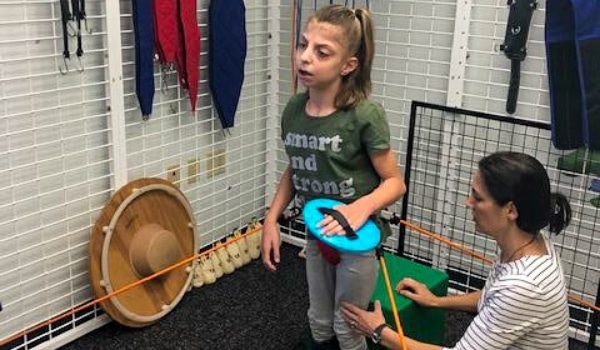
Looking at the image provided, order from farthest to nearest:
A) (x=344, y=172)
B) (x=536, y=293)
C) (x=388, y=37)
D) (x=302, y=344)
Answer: (x=388, y=37) < (x=302, y=344) < (x=344, y=172) < (x=536, y=293)

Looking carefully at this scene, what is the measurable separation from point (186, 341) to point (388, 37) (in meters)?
1.49

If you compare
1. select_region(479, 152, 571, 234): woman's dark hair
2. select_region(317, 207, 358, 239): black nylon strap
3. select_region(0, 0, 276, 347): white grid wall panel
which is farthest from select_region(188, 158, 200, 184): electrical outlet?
select_region(479, 152, 571, 234): woman's dark hair

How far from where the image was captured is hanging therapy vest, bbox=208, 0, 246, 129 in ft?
9.12

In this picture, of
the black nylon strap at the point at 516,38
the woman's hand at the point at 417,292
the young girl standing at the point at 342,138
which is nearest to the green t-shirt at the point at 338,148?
the young girl standing at the point at 342,138

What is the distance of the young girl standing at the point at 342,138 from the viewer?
6.04 ft

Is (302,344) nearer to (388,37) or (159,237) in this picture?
(159,237)

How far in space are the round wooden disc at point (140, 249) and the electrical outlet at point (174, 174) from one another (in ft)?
0.39

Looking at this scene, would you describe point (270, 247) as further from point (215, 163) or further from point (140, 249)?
point (215, 163)

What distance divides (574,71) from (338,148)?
1.04m

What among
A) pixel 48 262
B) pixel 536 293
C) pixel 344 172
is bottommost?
pixel 48 262

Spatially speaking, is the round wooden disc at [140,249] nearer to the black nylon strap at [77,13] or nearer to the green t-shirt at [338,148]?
the black nylon strap at [77,13]

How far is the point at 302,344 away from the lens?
2535 millimetres

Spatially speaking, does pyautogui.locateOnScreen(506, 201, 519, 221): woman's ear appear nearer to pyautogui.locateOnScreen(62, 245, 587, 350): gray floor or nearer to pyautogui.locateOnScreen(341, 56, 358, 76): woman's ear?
pyautogui.locateOnScreen(341, 56, 358, 76): woman's ear

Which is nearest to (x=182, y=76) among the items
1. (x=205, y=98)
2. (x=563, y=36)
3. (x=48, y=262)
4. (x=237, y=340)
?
(x=205, y=98)
